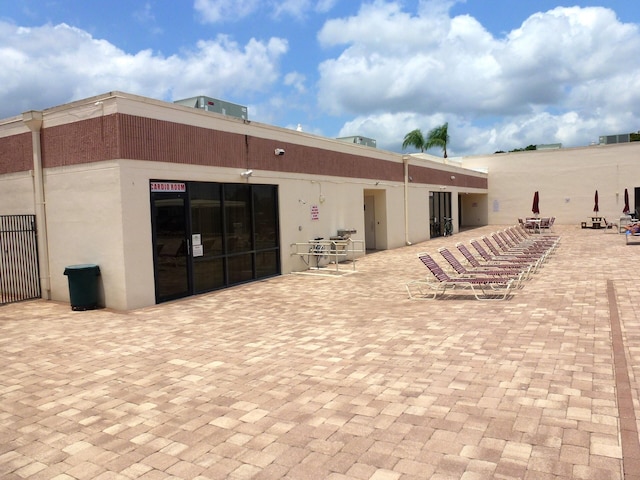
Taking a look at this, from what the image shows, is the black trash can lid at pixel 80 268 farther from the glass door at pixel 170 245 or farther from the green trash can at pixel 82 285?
the glass door at pixel 170 245

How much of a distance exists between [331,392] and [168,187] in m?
6.89

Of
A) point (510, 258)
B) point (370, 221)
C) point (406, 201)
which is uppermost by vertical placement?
point (406, 201)

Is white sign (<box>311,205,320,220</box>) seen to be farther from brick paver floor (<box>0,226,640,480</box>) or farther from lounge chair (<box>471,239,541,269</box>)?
brick paver floor (<box>0,226,640,480</box>)

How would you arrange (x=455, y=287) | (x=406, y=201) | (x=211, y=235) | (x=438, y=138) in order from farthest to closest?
(x=438, y=138) → (x=406, y=201) → (x=211, y=235) → (x=455, y=287)

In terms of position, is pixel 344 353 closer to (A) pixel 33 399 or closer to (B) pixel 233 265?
(A) pixel 33 399

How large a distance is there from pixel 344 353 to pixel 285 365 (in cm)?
80

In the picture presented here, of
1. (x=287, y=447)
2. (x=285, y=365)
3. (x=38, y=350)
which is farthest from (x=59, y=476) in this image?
(x=38, y=350)

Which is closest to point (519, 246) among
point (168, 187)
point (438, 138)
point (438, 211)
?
point (438, 211)

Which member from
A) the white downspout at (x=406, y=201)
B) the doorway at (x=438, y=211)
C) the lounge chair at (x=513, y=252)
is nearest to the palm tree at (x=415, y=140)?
the doorway at (x=438, y=211)

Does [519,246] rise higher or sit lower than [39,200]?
lower

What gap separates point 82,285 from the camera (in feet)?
31.4

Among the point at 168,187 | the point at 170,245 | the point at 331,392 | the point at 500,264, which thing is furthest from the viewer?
the point at 500,264

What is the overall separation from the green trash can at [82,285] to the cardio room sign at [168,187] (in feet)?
6.30

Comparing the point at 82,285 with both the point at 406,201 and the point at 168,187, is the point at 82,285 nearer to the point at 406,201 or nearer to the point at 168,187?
the point at 168,187
